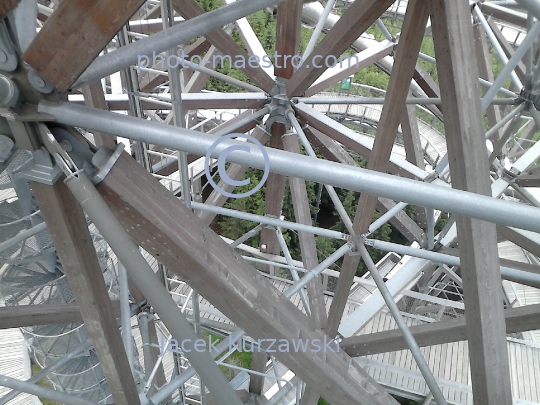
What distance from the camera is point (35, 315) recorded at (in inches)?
172

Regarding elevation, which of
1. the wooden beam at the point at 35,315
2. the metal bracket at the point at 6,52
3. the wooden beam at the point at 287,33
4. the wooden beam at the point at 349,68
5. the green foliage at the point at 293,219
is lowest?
the wooden beam at the point at 35,315

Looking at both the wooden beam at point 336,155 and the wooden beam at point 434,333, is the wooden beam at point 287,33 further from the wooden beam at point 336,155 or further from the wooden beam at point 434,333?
the wooden beam at point 434,333

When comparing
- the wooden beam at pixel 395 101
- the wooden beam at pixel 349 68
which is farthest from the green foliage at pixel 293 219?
the wooden beam at pixel 395 101

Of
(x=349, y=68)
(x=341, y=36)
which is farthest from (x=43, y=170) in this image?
(x=349, y=68)

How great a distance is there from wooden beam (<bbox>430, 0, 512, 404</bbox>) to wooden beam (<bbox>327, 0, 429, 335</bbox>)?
0.36 m

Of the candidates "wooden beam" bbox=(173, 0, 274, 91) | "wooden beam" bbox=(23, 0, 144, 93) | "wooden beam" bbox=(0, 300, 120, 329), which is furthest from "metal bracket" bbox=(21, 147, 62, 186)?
"wooden beam" bbox=(173, 0, 274, 91)

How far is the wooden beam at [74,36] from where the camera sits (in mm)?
1866

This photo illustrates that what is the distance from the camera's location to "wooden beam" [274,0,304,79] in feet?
17.3

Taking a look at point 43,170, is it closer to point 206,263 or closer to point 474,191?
point 206,263

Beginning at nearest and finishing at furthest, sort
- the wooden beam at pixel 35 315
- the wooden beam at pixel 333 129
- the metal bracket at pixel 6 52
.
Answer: the metal bracket at pixel 6 52
the wooden beam at pixel 35 315
the wooden beam at pixel 333 129

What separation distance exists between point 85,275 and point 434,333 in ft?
11.6

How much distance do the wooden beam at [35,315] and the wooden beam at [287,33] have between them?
12.7 feet

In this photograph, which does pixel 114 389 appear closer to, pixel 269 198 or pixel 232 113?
pixel 269 198

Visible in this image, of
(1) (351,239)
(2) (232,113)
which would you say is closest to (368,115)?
(2) (232,113)
